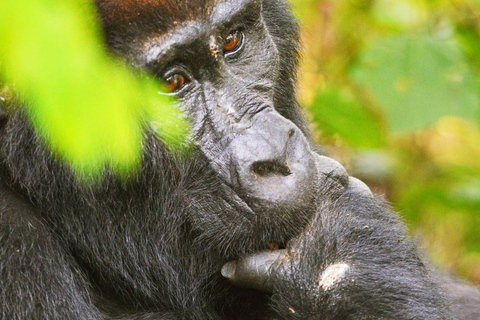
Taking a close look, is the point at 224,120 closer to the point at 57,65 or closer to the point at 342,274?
the point at 342,274

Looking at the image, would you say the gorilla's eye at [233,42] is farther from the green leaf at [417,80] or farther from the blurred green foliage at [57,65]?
the green leaf at [417,80]

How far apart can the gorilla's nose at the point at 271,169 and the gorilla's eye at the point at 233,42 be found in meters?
0.37

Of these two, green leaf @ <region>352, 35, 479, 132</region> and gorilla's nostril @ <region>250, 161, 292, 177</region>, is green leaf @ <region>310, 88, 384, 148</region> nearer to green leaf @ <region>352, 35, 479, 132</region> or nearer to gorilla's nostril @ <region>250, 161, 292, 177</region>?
green leaf @ <region>352, 35, 479, 132</region>

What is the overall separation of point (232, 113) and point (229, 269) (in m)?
0.54

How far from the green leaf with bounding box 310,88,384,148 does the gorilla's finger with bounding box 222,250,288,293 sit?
2246mm

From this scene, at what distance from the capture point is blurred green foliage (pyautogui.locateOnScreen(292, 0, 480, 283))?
3.98m

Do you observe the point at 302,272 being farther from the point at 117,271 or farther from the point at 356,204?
the point at 117,271

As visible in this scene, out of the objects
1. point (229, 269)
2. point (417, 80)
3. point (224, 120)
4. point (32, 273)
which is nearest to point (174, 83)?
point (224, 120)

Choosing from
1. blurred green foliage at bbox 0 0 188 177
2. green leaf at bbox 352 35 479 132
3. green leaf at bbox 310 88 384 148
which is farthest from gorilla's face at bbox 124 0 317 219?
green leaf at bbox 310 88 384 148

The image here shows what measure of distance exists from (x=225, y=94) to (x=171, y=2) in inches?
14.1

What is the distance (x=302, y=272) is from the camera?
203 centimetres

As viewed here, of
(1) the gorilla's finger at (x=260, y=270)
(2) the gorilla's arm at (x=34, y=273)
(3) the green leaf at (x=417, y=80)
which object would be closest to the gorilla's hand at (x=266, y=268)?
(1) the gorilla's finger at (x=260, y=270)

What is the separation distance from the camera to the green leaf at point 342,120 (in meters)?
4.30

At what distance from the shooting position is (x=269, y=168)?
2.03 m
